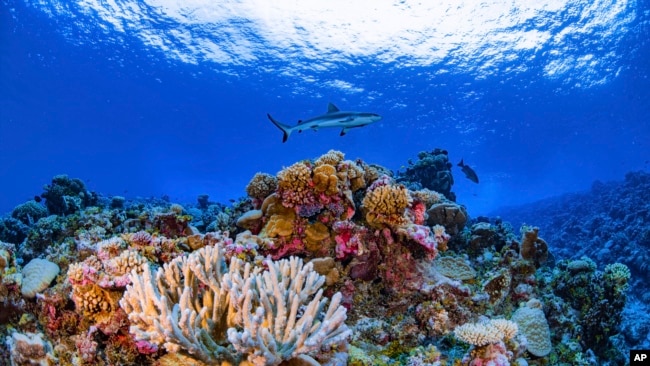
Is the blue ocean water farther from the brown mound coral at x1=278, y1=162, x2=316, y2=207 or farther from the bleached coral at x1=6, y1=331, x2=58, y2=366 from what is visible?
the bleached coral at x1=6, y1=331, x2=58, y2=366

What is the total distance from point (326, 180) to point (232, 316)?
302 cm

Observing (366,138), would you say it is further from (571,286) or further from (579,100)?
(571,286)

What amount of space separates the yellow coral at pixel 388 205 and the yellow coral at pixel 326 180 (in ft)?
2.19

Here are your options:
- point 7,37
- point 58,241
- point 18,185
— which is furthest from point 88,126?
point 18,185

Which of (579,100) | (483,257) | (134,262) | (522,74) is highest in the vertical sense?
(579,100)

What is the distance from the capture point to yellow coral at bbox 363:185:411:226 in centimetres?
552

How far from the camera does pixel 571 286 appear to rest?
237 inches

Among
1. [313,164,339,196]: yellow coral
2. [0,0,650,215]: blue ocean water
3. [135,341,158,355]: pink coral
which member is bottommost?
[135,341,158,355]: pink coral

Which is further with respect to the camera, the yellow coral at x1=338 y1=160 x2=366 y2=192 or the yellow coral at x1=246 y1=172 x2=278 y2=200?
the yellow coral at x1=246 y1=172 x2=278 y2=200

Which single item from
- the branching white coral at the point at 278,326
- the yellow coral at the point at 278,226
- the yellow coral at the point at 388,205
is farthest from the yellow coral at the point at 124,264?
the yellow coral at the point at 388,205

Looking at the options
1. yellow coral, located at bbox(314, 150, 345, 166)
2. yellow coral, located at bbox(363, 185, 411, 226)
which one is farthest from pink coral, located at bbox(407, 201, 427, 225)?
yellow coral, located at bbox(314, 150, 345, 166)

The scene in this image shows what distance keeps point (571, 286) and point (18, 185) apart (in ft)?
672

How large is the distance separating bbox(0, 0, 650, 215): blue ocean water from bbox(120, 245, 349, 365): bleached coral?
74.4 ft

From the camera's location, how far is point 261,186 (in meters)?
6.39
